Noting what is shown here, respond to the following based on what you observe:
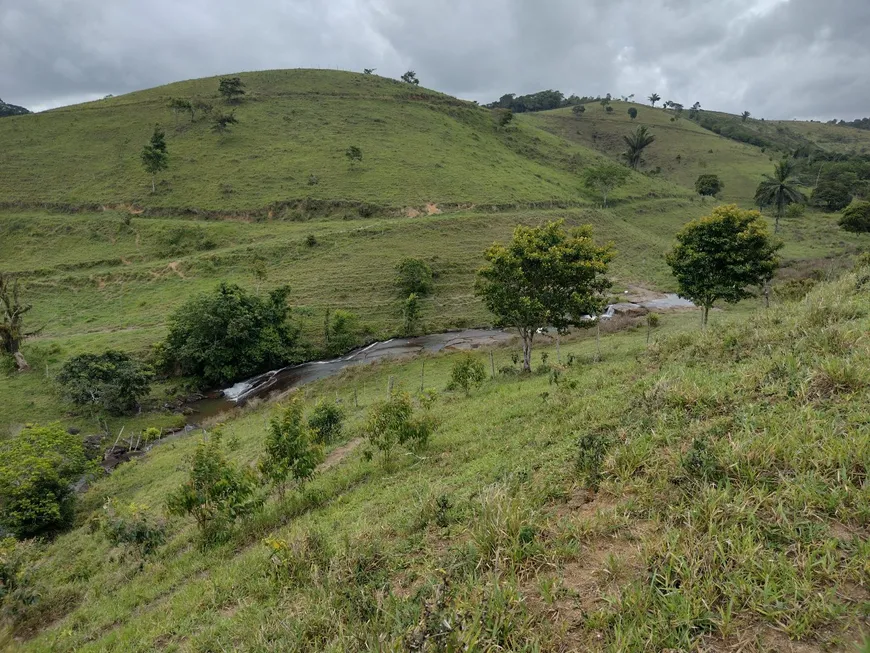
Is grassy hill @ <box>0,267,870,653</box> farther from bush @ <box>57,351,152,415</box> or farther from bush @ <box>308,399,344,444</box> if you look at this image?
bush @ <box>57,351,152,415</box>

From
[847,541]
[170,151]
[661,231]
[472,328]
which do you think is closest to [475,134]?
[661,231]

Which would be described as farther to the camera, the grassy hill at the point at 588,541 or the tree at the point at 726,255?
the tree at the point at 726,255

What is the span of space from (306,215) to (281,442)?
1977 inches

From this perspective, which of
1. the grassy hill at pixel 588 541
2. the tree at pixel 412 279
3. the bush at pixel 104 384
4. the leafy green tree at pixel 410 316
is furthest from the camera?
the tree at pixel 412 279

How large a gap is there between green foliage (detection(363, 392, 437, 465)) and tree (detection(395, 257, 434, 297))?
2832 cm

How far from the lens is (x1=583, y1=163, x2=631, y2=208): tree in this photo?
67875mm

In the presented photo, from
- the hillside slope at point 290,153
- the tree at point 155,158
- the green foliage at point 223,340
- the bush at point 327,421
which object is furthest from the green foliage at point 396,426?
the tree at point 155,158

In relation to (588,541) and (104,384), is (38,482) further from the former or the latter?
(588,541)

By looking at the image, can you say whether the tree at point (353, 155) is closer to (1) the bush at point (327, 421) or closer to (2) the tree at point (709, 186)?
(1) the bush at point (327, 421)

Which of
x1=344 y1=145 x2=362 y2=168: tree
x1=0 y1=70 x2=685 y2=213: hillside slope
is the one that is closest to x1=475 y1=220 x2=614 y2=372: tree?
x1=0 y1=70 x2=685 y2=213: hillside slope

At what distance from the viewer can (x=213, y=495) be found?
31.9 ft

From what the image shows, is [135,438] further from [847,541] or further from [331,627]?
[847,541]

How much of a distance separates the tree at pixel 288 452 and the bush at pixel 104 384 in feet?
69.1

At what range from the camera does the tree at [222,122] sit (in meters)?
71.2
